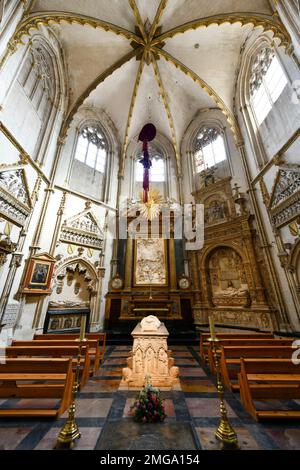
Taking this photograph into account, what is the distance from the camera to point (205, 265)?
10.7 meters

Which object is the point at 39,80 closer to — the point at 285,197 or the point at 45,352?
the point at 45,352

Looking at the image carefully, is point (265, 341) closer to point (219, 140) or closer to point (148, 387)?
point (148, 387)

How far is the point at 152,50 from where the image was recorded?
10.7 m

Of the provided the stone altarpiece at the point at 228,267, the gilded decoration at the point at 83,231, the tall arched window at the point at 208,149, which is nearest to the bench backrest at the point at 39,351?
the gilded decoration at the point at 83,231

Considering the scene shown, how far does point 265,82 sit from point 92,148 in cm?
1039

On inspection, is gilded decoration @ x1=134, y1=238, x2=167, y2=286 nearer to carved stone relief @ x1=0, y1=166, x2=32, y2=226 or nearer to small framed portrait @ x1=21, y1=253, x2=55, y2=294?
small framed portrait @ x1=21, y1=253, x2=55, y2=294

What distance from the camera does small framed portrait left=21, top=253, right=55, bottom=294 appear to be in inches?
286

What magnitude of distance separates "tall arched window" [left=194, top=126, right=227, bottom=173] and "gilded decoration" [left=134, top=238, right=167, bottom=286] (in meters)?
6.18

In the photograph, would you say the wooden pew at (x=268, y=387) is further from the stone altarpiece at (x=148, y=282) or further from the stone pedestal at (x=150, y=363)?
the stone altarpiece at (x=148, y=282)

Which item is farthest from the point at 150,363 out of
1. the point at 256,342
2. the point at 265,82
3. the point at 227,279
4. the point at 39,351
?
the point at 265,82

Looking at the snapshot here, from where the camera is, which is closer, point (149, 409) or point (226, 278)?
point (149, 409)

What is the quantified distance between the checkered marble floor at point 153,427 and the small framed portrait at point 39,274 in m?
4.38

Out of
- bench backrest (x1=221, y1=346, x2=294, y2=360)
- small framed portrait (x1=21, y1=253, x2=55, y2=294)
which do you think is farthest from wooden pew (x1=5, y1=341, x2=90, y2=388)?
small framed portrait (x1=21, y1=253, x2=55, y2=294)

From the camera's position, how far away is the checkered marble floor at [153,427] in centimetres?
234
